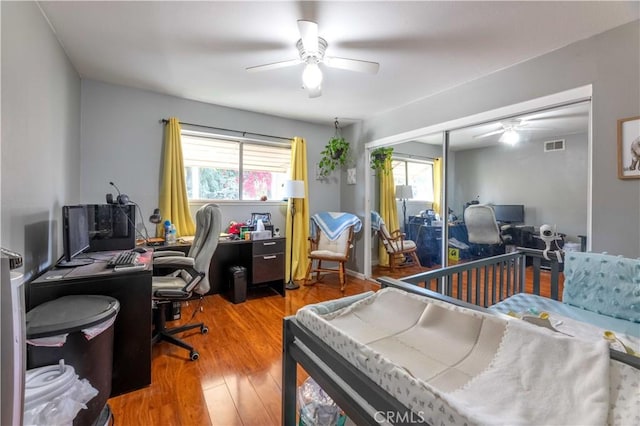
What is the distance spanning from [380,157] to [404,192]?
0.61 metres

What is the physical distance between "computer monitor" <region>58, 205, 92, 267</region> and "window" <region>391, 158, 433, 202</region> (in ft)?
10.9

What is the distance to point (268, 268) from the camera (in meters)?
3.21

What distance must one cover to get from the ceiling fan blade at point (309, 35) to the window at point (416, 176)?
2.01 metres

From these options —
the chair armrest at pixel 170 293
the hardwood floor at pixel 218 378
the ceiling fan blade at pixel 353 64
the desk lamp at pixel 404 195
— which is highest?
the ceiling fan blade at pixel 353 64

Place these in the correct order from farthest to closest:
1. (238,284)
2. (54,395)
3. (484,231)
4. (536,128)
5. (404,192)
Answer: (404,192), (238,284), (484,231), (536,128), (54,395)

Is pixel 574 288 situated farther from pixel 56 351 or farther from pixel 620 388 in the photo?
pixel 56 351

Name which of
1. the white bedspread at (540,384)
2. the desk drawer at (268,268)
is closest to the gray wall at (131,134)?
the desk drawer at (268,268)

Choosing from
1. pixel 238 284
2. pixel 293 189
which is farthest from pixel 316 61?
pixel 238 284

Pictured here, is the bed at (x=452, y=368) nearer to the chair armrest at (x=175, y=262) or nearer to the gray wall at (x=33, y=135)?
the chair armrest at (x=175, y=262)

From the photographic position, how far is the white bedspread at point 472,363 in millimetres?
572

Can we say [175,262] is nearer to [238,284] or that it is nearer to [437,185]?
[238,284]

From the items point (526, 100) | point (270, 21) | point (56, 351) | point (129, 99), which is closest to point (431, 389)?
point (56, 351)

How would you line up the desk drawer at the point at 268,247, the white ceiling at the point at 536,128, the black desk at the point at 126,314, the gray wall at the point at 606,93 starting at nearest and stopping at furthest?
the black desk at the point at 126,314 < the gray wall at the point at 606,93 < the white ceiling at the point at 536,128 < the desk drawer at the point at 268,247

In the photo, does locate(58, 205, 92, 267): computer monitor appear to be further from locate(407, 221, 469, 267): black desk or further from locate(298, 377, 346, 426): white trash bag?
locate(407, 221, 469, 267): black desk
